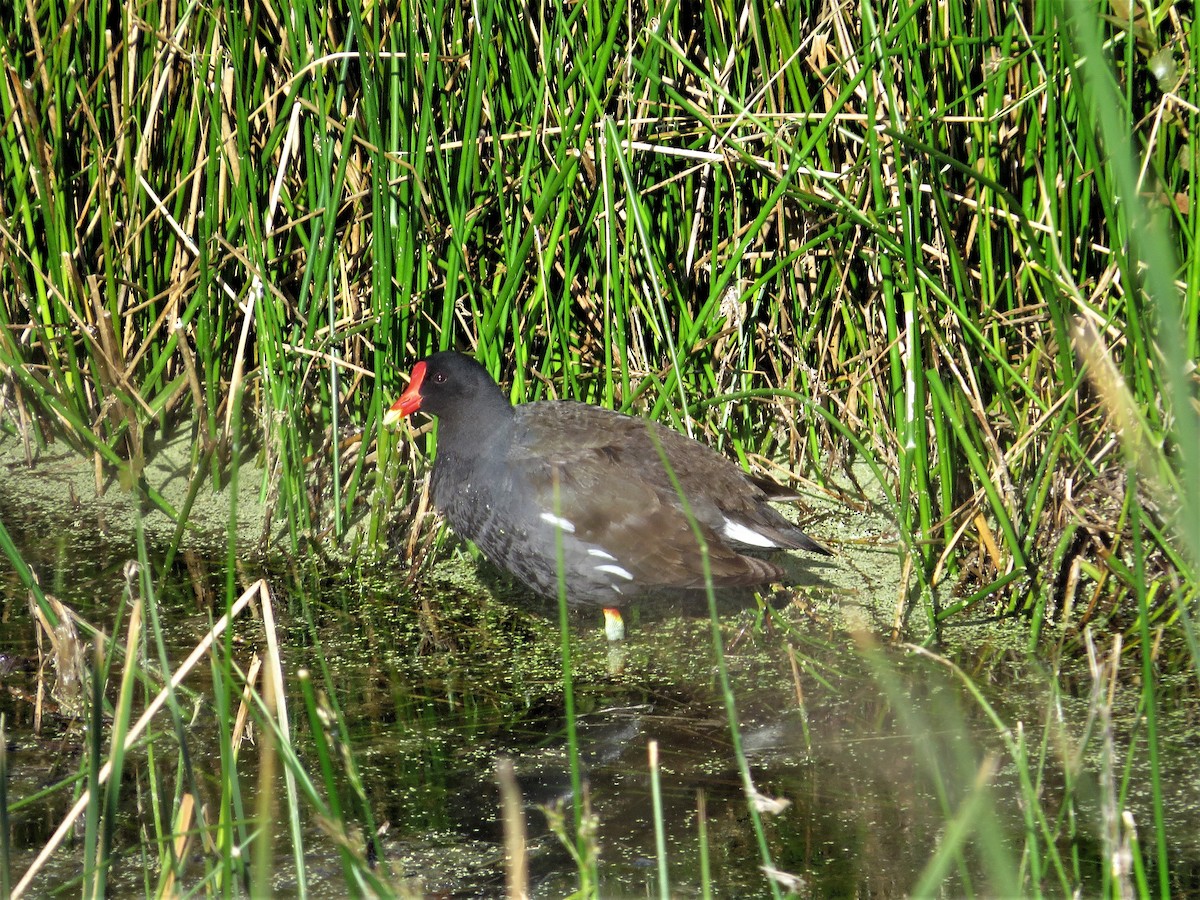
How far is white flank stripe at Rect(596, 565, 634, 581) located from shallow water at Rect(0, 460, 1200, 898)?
0.17 metres

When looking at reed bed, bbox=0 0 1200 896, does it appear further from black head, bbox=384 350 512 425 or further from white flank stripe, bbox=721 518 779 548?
white flank stripe, bbox=721 518 779 548

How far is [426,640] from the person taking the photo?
2898 millimetres

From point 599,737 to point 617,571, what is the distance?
1.68ft

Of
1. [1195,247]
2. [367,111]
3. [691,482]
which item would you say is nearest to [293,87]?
[367,111]

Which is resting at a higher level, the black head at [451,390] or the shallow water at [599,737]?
the black head at [451,390]

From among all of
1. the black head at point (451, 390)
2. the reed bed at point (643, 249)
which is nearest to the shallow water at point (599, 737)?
the reed bed at point (643, 249)

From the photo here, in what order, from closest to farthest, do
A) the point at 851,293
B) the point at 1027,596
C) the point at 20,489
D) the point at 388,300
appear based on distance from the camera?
the point at 1027,596, the point at 388,300, the point at 851,293, the point at 20,489

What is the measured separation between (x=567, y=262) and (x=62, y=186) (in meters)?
1.40

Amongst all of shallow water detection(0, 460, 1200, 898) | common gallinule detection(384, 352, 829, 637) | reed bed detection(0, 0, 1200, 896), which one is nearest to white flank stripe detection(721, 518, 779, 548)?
common gallinule detection(384, 352, 829, 637)

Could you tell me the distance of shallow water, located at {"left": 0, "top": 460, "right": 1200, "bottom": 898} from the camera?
6.47 ft

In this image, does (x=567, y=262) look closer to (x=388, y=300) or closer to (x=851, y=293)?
(x=388, y=300)

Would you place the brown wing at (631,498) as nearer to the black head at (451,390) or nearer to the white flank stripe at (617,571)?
the white flank stripe at (617,571)

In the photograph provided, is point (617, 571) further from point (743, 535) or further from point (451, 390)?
point (451, 390)

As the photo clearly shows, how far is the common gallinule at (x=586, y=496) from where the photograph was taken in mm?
2855
